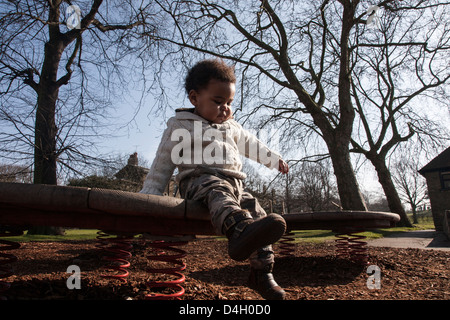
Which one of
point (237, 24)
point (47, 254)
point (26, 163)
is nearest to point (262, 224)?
point (47, 254)

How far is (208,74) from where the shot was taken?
8.28 ft

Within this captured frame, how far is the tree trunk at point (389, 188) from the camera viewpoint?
16875 mm

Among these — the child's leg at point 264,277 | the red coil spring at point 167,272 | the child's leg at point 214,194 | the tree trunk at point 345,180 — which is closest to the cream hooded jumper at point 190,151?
the child's leg at point 214,194

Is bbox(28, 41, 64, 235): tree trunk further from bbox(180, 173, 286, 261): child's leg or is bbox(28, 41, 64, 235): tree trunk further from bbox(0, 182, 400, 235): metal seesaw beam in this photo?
bbox(180, 173, 286, 261): child's leg

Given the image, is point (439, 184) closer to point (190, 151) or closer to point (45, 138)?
point (45, 138)

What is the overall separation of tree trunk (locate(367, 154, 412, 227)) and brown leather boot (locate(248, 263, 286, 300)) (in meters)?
17.6

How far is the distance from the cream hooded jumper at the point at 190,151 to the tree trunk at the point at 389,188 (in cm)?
1719

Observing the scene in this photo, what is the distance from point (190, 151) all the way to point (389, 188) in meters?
17.6

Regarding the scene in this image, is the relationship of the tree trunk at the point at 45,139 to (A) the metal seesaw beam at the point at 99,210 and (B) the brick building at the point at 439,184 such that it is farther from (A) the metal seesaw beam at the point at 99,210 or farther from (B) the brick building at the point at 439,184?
(B) the brick building at the point at 439,184

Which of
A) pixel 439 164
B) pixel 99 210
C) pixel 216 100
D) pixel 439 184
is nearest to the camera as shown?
pixel 99 210

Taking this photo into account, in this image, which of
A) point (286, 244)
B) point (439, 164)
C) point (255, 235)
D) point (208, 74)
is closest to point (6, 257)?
point (255, 235)

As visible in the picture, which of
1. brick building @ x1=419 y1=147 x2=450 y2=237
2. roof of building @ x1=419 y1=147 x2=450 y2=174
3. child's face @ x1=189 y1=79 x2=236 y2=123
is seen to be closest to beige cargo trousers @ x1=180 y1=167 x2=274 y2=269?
child's face @ x1=189 y1=79 x2=236 y2=123
